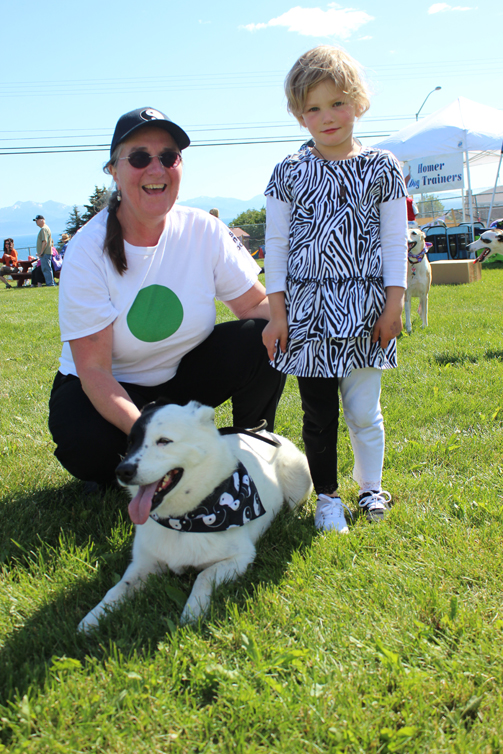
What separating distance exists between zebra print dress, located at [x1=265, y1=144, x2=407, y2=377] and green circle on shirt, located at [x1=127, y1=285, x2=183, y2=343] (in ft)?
1.95

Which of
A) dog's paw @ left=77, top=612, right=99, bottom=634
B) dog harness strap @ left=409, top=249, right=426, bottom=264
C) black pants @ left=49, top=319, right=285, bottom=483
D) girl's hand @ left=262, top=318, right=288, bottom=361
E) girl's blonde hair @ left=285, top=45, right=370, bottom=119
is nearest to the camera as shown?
dog's paw @ left=77, top=612, right=99, bottom=634

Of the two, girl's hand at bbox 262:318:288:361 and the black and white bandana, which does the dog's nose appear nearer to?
the black and white bandana

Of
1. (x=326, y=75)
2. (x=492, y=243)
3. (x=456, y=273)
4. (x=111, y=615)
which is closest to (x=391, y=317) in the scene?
(x=326, y=75)

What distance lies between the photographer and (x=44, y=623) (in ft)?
5.41

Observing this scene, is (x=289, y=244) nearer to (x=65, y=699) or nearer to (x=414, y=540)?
(x=414, y=540)

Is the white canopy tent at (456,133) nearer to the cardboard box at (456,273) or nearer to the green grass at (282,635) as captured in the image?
the cardboard box at (456,273)

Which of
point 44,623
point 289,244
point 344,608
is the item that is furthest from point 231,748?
point 289,244

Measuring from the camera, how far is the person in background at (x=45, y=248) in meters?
15.7

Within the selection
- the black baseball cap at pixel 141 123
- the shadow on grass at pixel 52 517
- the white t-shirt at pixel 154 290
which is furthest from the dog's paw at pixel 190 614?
the black baseball cap at pixel 141 123

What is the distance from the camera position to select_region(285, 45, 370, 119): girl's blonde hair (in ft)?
6.50

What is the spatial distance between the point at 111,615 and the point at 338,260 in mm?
1495

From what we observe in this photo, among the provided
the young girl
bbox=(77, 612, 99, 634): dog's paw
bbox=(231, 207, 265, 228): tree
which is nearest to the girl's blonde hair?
the young girl

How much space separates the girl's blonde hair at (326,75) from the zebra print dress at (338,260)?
0.21m

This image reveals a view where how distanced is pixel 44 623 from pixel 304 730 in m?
0.87
